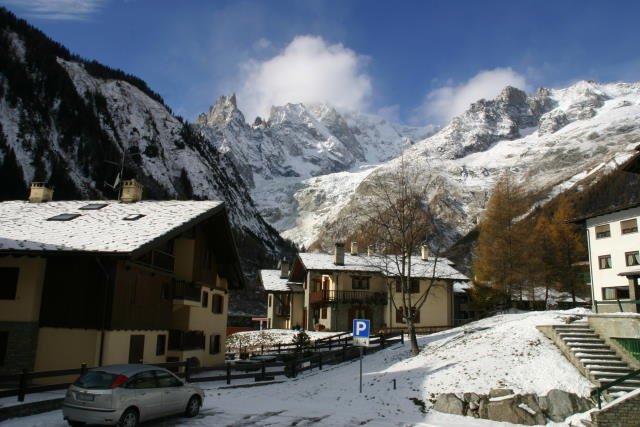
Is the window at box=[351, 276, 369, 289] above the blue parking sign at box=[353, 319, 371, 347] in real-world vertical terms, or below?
above

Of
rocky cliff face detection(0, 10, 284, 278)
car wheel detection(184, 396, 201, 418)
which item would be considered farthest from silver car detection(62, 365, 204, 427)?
rocky cliff face detection(0, 10, 284, 278)

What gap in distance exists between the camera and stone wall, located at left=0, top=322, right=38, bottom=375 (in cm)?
2014

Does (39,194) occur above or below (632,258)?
above

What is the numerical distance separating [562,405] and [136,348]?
17.4 meters

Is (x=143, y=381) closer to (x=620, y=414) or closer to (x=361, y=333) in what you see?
(x=361, y=333)

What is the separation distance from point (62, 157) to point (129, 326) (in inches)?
3161

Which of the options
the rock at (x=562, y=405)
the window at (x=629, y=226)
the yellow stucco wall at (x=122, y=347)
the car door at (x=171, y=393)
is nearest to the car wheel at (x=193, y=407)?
the car door at (x=171, y=393)

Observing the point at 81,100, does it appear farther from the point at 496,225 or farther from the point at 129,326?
the point at 129,326

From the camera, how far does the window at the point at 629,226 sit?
34.6 meters

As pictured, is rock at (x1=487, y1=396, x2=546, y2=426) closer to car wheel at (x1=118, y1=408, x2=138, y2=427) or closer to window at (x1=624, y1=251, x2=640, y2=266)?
car wheel at (x1=118, y1=408, x2=138, y2=427)

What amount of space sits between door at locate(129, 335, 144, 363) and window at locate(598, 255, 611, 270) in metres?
32.4

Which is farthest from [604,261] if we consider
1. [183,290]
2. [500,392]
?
[183,290]

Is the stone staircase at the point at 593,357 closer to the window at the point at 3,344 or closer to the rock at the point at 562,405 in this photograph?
the rock at the point at 562,405

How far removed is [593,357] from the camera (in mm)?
21734
